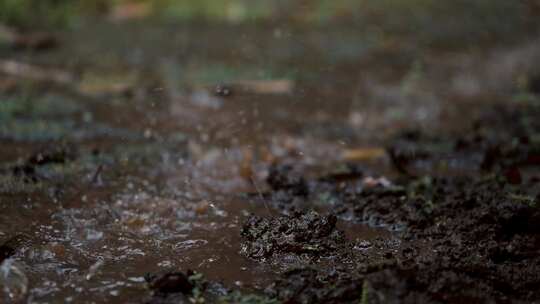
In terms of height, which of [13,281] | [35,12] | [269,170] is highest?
[35,12]

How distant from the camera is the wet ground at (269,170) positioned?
2.77 m

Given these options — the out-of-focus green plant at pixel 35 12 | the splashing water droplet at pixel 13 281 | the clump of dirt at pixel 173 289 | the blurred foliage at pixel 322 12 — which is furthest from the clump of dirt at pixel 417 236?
the out-of-focus green plant at pixel 35 12

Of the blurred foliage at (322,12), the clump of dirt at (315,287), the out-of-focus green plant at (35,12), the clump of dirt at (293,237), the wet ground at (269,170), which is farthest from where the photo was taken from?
the blurred foliage at (322,12)

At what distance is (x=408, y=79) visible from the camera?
7379 mm

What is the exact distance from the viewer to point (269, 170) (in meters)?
4.45

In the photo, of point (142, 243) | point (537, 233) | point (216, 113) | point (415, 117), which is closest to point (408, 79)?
point (415, 117)

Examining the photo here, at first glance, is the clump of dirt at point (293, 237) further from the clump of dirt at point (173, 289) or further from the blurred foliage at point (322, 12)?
the blurred foliage at point (322, 12)

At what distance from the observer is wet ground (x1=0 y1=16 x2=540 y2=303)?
277 cm

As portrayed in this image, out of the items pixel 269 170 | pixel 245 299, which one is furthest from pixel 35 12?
pixel 245 299

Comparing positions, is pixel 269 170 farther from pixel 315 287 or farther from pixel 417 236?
pixel 315 287

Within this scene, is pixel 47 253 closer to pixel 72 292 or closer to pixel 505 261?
pixel 72 292

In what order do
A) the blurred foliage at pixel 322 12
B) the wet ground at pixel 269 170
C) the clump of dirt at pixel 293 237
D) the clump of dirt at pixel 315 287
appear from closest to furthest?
1. the clump of dirt at pixel 315 287
2. the wet ground at pixel 269 170
3. the clump of dirt at pixel 293 237
4. the blurred foliage at pixel 322 12

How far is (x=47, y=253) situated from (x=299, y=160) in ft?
7.81

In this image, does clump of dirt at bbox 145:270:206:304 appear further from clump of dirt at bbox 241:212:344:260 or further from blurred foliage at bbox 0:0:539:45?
blurred foliage at bbox 0:0:539:45
